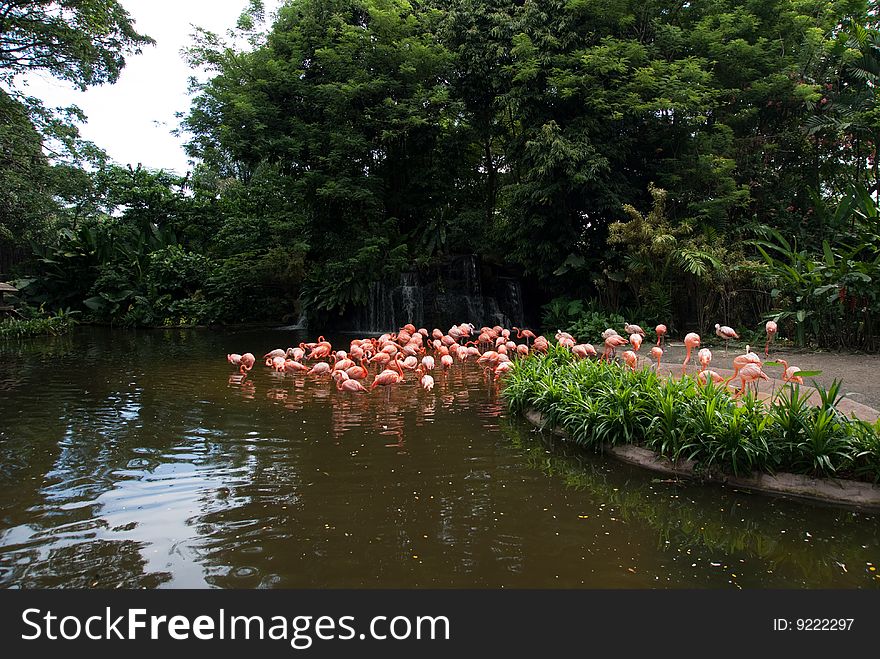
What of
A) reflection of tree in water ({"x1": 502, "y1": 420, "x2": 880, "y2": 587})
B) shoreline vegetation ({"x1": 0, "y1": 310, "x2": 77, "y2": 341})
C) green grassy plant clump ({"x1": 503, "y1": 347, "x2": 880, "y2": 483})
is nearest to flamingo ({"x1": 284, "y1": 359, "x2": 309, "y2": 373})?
green grassy plant clump ({"x1": 503, "y1": 347, "x2": 880, "y2": 483})

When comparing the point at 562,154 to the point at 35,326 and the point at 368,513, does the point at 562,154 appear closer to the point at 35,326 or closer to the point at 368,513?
the point at 368,513

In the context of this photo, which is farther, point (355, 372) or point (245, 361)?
point (245, 361)

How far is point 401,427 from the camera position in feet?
18.9

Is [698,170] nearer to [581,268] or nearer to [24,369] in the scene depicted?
[581,268]

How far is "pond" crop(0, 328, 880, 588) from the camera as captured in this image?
114 inches

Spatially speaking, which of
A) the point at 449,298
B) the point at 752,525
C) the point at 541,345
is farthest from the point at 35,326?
the point at 752,525

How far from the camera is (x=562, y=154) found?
12281mm

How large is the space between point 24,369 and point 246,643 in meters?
9.22

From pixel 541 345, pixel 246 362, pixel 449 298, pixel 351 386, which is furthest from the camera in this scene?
pixel 449 298

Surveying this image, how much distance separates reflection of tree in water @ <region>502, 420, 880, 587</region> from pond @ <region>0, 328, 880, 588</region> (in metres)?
0.01

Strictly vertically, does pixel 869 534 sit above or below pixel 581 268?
below

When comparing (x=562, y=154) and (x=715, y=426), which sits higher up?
(x=562, y=154)

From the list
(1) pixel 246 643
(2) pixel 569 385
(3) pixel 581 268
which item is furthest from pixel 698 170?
(1) pixel 246 643

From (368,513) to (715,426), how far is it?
257 cm
